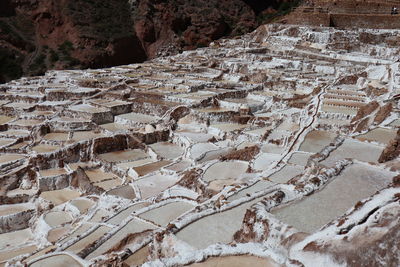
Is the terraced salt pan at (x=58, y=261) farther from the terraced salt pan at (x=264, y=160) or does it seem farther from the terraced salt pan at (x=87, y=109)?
the terraced salt pan at (x=87, y=109)

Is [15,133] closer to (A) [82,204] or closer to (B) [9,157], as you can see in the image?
(B) [9,157]

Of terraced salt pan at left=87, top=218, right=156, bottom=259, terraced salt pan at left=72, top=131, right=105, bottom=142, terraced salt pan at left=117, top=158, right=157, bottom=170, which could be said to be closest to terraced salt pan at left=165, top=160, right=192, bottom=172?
terraced salt pan at left=117, top=158, right=157, bottom=170

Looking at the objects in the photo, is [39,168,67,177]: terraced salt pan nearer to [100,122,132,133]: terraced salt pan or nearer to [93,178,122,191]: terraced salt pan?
[93,178,122,191]: terraced salt pan

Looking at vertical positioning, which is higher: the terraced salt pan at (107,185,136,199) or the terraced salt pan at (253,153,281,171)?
the terraced salt pan at (253,153,281,171)

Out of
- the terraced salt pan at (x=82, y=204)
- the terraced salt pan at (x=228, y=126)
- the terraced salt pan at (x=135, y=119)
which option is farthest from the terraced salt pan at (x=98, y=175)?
the terraced salt pan at (x=228, y=126)

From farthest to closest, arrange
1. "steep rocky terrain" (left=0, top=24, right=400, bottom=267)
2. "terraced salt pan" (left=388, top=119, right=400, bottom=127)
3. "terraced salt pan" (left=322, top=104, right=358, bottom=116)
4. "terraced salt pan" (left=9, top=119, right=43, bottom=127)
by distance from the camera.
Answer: "terraced salt pan" (left=9, top=119, right=43, bottom=127)
"terraced salt pan" (left=322, top=104, right=358, bottom=116)
"terraced salt pan" (left=388, top=119, right=400, bottom=127)
"steep rocky terrain" (left=0, top=24, right=400, bottom=267)

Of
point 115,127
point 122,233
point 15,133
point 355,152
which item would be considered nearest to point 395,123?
point 355,152
